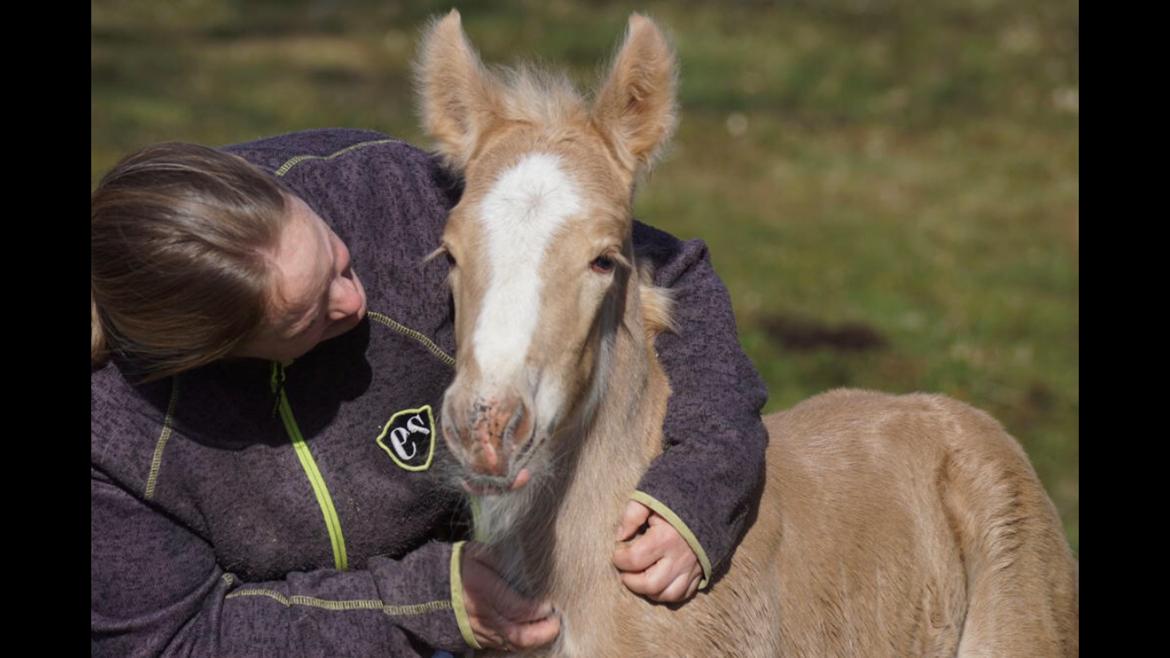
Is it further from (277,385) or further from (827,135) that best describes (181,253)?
(827,135)

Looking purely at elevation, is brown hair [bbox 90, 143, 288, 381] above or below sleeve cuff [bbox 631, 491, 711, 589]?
above

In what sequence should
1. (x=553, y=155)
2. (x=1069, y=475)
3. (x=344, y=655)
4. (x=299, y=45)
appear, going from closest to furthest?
(x=553, y=155) → (x=344, y=655) → (x=1069, y=475) → (x=299, y=45)

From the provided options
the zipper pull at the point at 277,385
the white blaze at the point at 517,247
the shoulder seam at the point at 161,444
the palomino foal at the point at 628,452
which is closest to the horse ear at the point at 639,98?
the palomino foal at the point at 628,452

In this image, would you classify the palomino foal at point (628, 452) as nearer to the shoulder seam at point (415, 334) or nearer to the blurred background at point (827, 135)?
the shoulder seam at point (415, 334)

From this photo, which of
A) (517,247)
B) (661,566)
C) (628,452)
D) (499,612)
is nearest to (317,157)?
(517,247)

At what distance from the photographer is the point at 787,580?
3.49m

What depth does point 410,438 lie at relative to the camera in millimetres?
3457

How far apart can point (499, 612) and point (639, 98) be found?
1287 millimetres

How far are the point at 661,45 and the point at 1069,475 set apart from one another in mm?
4463

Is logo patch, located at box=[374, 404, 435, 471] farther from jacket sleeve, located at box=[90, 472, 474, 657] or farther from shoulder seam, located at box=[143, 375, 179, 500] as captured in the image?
shoulder seam, located at box=[143, 375, 179, 500]

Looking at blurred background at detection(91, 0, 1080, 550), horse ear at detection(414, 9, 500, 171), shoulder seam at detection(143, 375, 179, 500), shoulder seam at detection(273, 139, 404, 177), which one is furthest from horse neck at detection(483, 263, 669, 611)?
blurred background at detection(91, 0, 1080, 550)

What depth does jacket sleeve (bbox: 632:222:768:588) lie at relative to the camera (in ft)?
10.4
